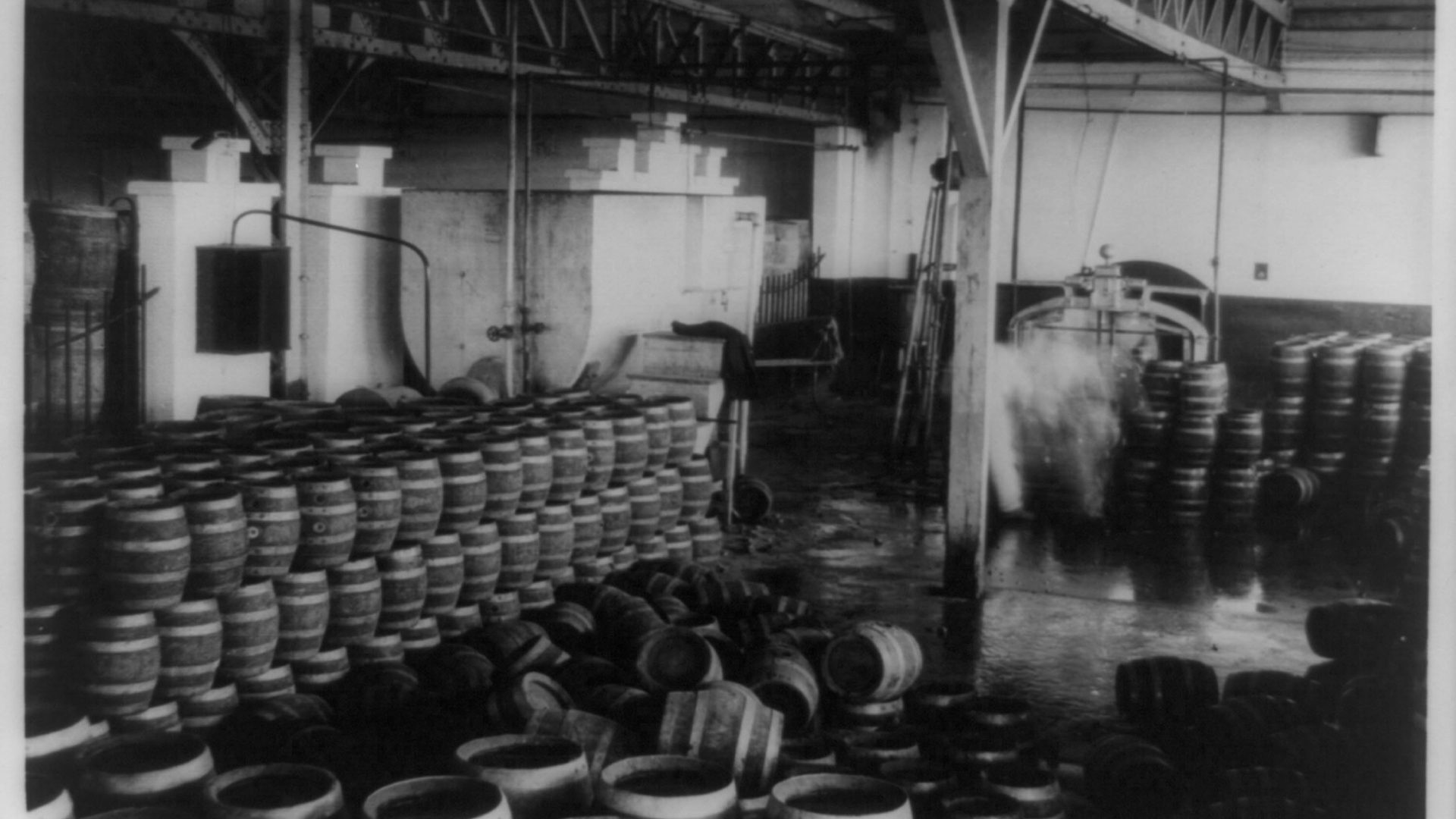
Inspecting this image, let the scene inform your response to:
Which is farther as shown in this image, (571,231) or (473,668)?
(571,231)

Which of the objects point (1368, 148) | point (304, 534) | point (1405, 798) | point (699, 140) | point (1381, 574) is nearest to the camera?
point (1405, 798)

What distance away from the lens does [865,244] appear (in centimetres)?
2123

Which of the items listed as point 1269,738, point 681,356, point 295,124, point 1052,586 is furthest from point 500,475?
point 681,356

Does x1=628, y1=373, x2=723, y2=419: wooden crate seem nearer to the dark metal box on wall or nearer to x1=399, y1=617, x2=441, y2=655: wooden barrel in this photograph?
the dark metal box on wall

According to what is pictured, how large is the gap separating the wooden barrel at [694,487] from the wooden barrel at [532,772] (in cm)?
447

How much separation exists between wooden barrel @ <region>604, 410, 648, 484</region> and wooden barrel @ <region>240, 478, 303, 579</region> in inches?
104

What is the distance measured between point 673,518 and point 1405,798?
179 inches

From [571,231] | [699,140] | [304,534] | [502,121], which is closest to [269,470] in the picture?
[304,534]

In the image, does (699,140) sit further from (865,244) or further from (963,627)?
(963,627)

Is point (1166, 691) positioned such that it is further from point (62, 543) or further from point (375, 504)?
point (62, 543)

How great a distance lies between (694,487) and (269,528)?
3.77 meters

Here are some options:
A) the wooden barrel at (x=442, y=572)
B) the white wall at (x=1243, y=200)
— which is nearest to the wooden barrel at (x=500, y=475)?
the wooden barrel at (x=442, y=572)

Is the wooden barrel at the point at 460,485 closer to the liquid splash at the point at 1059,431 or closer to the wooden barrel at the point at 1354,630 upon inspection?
the wooden barrel at the point at 1354,630

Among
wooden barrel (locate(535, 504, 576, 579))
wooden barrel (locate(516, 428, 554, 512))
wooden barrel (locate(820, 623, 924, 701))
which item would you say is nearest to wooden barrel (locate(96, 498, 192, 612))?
wooden barrel (locate(516, 428, 554, 512))
